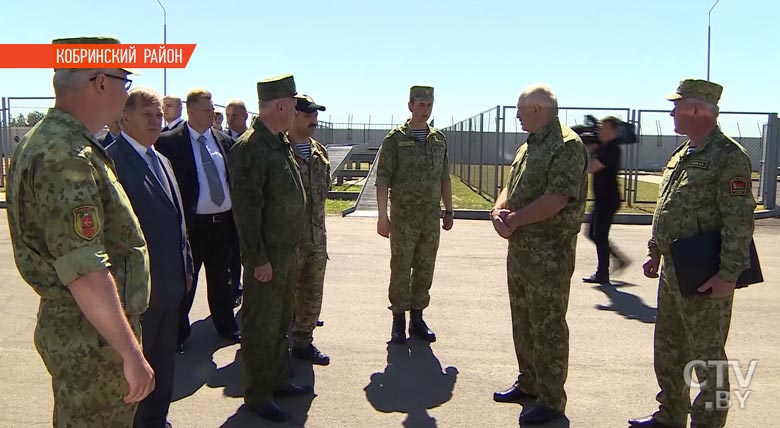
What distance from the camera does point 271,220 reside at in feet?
11.6

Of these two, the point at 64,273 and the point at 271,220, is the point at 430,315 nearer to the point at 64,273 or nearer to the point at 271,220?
the point at 271,220

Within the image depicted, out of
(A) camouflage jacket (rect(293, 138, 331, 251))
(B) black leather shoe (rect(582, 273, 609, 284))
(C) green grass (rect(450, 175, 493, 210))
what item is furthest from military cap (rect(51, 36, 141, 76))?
(C) green grass (rect(450, 175, 493, 210))

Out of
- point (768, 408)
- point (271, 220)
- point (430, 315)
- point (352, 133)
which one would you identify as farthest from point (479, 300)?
point (352, 133)

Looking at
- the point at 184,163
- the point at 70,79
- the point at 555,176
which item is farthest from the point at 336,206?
the point at 70,79

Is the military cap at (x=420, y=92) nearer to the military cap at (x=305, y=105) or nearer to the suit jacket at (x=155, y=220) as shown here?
the military cap at (x=305, y=105)

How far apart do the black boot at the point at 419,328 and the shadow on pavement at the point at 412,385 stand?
0.67 ft

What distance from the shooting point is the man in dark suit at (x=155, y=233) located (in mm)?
2902

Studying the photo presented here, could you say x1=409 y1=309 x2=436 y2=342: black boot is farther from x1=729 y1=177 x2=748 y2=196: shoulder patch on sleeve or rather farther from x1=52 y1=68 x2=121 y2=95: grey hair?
x1=52 y1=68 x2=121 y2=95: grey hair

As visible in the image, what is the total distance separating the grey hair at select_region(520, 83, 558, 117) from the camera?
352cm

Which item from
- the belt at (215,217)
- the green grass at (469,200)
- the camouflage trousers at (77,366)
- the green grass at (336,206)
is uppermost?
the belt at (215,217)

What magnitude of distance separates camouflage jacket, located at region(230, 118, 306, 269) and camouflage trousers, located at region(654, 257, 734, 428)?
2216 millimetres

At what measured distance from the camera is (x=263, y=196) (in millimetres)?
3498

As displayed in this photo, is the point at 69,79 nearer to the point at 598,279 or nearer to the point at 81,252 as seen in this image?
the point at 81,252

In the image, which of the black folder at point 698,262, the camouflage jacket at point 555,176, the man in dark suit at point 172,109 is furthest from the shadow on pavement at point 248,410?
the black folder at point 698,262
